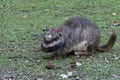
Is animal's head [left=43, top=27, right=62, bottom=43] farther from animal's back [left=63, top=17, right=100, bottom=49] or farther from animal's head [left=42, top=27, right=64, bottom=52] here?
animal's back [left=63, top=17, right=100, bottom=49]

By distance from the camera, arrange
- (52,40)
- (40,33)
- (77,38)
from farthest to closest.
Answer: (40,33), (77,38), (52,40)

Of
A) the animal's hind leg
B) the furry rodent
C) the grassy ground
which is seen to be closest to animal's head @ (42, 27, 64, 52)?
the furry rodent

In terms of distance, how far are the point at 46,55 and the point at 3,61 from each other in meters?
0.76

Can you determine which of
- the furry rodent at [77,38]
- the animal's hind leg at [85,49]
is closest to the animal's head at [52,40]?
the furry rodent at [77,38]

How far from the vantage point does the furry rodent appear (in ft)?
25.4

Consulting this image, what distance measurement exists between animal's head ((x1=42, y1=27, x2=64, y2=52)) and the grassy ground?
0.94 ft

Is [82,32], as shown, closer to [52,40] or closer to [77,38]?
[77,38]

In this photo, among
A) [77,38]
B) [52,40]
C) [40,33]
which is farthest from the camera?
[40,33]

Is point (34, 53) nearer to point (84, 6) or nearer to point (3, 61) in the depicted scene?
point (3, 61)

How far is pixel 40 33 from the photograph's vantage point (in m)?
9.85

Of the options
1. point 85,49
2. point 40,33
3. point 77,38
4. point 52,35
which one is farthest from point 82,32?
point 40,33

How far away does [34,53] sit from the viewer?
8.32m

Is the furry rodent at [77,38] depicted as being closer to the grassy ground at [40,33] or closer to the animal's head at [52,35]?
the animal's head at [52,35]

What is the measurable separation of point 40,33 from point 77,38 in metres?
1.87
